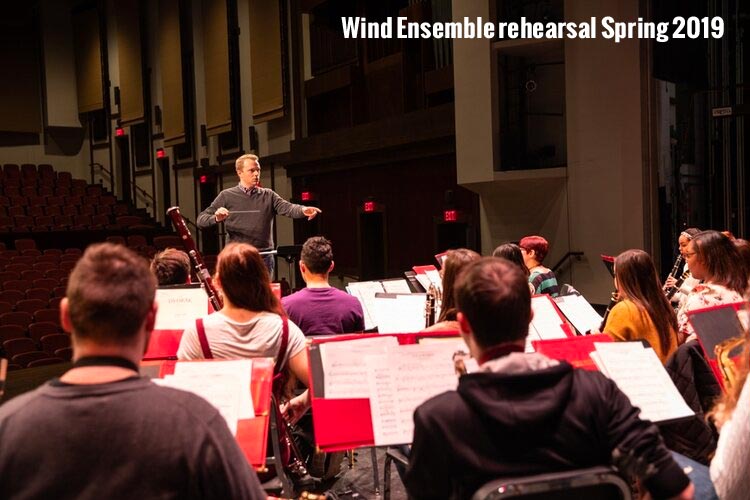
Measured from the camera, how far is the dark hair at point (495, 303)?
1.71 meters

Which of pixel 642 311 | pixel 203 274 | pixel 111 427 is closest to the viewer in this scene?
pixel 111 427

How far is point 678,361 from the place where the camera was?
2.86 metres

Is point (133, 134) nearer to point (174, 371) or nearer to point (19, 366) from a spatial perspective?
point (19, 366)

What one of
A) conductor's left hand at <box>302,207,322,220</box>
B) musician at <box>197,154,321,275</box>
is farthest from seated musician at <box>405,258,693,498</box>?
musician at <box>197,154,321,275</box>

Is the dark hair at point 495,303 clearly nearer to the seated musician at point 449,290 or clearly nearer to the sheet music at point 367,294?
the seated musician at point 449,290

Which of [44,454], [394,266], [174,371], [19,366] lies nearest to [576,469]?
[44,454]

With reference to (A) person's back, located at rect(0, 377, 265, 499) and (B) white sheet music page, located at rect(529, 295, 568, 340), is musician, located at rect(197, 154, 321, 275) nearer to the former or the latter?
(B) white sheet music page, located at rect(529, 295, 568, 340)

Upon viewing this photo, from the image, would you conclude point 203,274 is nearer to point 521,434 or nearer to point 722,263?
point 722,263

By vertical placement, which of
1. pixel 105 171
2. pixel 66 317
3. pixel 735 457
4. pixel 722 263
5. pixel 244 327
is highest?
pixel 105 171

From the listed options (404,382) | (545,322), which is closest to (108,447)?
(404,382)

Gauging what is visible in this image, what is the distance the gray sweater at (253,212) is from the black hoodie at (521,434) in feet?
13.8

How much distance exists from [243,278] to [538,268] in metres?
2.85

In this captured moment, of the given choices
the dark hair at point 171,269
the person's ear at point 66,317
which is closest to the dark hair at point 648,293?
the dark hair at point 171,269

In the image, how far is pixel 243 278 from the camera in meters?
2.91
